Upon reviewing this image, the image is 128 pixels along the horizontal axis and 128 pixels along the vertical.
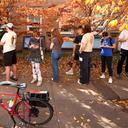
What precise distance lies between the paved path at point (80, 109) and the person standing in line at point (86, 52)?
29 centimetres

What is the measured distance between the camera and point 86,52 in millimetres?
9438

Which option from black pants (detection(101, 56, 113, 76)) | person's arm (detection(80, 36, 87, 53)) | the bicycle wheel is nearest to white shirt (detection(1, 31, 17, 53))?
person's arm (detection(80, 36, 87, 53))

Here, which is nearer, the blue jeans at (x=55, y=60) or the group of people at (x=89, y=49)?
the group of people at (x=89, y=49)

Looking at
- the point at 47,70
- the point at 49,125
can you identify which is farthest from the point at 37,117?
the point at 47,70

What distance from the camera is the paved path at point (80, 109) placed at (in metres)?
6.93

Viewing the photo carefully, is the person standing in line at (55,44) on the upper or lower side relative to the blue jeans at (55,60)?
upper

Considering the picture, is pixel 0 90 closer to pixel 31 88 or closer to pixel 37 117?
pixel 31 88

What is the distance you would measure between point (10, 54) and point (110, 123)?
3.81 meters

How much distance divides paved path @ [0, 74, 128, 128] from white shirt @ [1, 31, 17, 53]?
113 cm

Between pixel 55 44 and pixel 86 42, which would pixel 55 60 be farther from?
pixel 86 42

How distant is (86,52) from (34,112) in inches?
131

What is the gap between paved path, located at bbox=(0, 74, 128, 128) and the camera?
693 cm

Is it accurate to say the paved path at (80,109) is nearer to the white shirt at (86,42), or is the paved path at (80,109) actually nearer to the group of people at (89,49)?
the group of people at (89,49)

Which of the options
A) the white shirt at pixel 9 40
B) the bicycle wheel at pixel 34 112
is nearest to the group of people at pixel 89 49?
the white shirt at pixel 9 40
